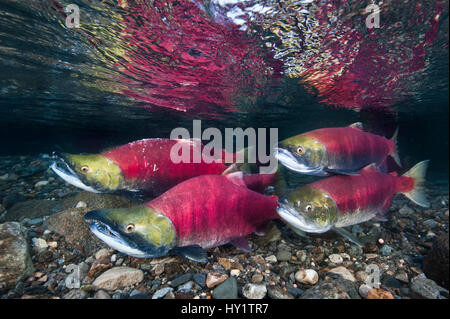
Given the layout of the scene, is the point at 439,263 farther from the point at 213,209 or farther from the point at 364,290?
the point at 213,209

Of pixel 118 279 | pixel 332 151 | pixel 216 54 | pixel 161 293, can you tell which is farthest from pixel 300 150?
pixel 216 54

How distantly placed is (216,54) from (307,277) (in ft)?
18.8

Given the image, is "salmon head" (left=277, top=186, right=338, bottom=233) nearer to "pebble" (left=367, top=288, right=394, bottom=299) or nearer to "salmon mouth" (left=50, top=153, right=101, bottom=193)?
"pebble" (left=367, top=288, right=394, bottom=299)

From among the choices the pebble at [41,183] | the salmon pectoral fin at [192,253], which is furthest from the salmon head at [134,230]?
the pebble at [41,183]

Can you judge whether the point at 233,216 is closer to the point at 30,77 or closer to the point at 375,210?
the point at 375,210

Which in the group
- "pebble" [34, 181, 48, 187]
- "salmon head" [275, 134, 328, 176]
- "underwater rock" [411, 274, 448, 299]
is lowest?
"underwater rock" [411, 274, 448, 299]

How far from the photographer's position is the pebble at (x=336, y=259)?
326 centimetres

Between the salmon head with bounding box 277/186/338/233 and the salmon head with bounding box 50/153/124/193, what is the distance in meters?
2.42

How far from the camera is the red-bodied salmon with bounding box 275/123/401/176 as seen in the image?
3.41 m

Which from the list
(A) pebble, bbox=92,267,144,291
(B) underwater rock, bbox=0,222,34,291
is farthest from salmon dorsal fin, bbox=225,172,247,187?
(B) underwater rock, bbox=0,222,34,291

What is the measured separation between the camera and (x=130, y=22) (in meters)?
4.47

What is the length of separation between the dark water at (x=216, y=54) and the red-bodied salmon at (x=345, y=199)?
3426 millimetres

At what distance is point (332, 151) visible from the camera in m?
3.70

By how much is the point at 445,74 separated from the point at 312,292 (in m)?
10.8
